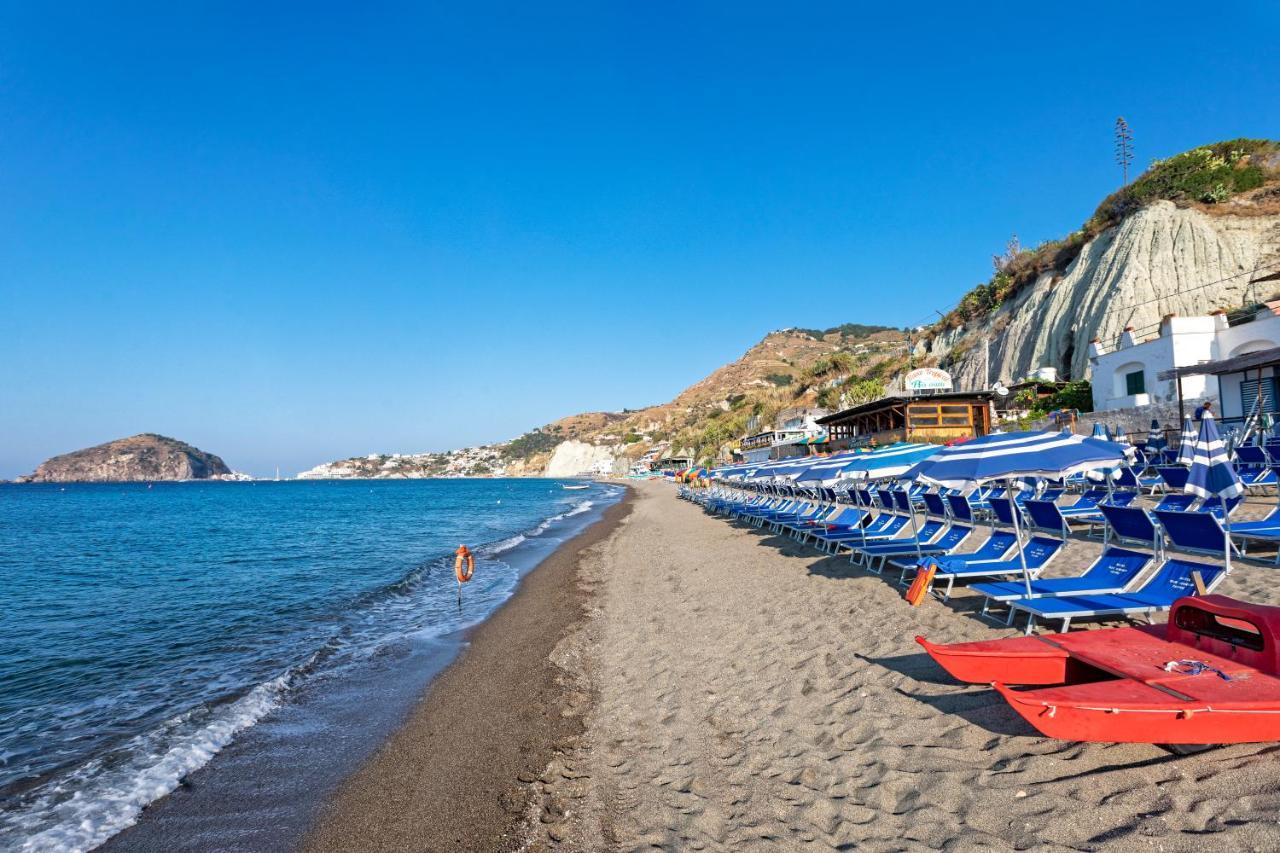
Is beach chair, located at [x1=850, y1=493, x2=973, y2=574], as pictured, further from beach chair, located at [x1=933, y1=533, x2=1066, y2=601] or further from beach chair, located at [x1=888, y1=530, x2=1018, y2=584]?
beach chair, located at [x1=933, y1=533, x2=1066, y2=601]

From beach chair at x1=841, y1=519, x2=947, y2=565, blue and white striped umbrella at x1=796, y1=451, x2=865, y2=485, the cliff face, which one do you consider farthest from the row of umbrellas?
the cliff face

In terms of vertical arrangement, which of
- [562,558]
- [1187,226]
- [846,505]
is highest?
[1187,226]

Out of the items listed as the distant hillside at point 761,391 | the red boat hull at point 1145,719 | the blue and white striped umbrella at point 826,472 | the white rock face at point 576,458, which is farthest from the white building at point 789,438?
the white rock face at point 576,458

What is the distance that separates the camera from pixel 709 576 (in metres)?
11.2

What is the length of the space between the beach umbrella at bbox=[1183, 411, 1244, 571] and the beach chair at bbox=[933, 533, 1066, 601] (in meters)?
1.27

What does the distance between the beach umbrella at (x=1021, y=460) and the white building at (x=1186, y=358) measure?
16.2m

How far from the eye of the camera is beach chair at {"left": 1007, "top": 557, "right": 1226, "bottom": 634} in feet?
16.7

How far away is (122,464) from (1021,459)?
727 feet

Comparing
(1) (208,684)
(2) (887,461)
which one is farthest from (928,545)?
(1) (208,684)

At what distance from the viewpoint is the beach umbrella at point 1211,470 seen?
606cm

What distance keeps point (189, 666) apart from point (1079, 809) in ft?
31.3

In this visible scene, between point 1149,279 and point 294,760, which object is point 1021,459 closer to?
point 294,760

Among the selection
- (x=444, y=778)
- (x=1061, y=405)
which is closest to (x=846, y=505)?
(x=444, y=778)

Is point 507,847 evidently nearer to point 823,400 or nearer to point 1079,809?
point 1079,809
